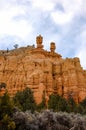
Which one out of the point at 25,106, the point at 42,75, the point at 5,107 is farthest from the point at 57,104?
the point at 5,107

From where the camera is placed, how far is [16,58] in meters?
80.0

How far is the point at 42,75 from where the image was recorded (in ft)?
239

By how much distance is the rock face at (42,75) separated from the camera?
235ft

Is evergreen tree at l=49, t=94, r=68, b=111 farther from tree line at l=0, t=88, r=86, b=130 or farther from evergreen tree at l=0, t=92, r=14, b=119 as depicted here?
evergreen tree at l=0, t=92, r=14, b=119

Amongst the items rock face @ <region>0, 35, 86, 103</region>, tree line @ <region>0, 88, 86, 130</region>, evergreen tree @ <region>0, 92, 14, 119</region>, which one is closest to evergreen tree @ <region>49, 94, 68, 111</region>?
tree line @ <region>0, 88, 86, 130</region>

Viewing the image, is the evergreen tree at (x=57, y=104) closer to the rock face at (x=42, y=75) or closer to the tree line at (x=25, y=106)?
the tree line at (x=25, y=106)

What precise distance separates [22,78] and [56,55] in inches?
434

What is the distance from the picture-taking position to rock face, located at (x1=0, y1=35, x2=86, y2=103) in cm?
7175

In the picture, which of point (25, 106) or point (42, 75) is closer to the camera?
point (25, 106)

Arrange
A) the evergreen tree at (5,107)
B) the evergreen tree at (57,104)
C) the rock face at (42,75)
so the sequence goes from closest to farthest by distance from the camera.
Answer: the evergreen tree at (5,107), the evergreen tree at (57,104), the rock face at (42,75)

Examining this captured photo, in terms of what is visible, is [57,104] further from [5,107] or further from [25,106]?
[5,107]

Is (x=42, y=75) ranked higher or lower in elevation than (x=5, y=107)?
higher

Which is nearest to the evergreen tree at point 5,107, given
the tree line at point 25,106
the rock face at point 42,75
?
the tree line at point 25,106

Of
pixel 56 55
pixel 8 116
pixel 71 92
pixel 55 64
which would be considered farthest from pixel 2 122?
pixel 56 55
